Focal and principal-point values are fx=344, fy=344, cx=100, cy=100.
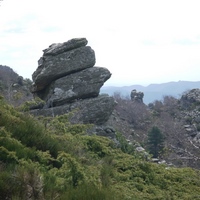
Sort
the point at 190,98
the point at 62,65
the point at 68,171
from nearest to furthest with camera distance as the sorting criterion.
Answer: the point at 68,171 < the point at 62,65 < the point at 190,98

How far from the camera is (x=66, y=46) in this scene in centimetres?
1425

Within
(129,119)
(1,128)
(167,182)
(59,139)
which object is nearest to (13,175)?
(1,128)

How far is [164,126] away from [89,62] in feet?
81.3

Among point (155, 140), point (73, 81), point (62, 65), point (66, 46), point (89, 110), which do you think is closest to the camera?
point (89, 110)

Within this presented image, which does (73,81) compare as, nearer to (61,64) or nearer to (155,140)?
(61,64)

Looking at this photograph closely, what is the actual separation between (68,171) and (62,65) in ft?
32.8

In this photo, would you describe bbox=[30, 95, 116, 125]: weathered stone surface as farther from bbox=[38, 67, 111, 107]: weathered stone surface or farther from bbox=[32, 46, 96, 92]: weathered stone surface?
bbox=[32, 46, 96, 92]: weathered stone surface

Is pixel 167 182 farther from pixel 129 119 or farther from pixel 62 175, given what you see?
pixel 129 119

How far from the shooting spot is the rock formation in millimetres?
13539

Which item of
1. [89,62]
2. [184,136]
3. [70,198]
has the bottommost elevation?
[184,136]

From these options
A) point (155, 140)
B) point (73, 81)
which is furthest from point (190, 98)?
point (73, 81)

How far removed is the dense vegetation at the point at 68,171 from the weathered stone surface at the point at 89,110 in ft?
17.9

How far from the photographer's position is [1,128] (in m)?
4.81

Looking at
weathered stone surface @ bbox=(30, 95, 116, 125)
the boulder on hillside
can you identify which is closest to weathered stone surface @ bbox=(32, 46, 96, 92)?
weathered stone surface @ bbox=(30, 95, 116, 125)
